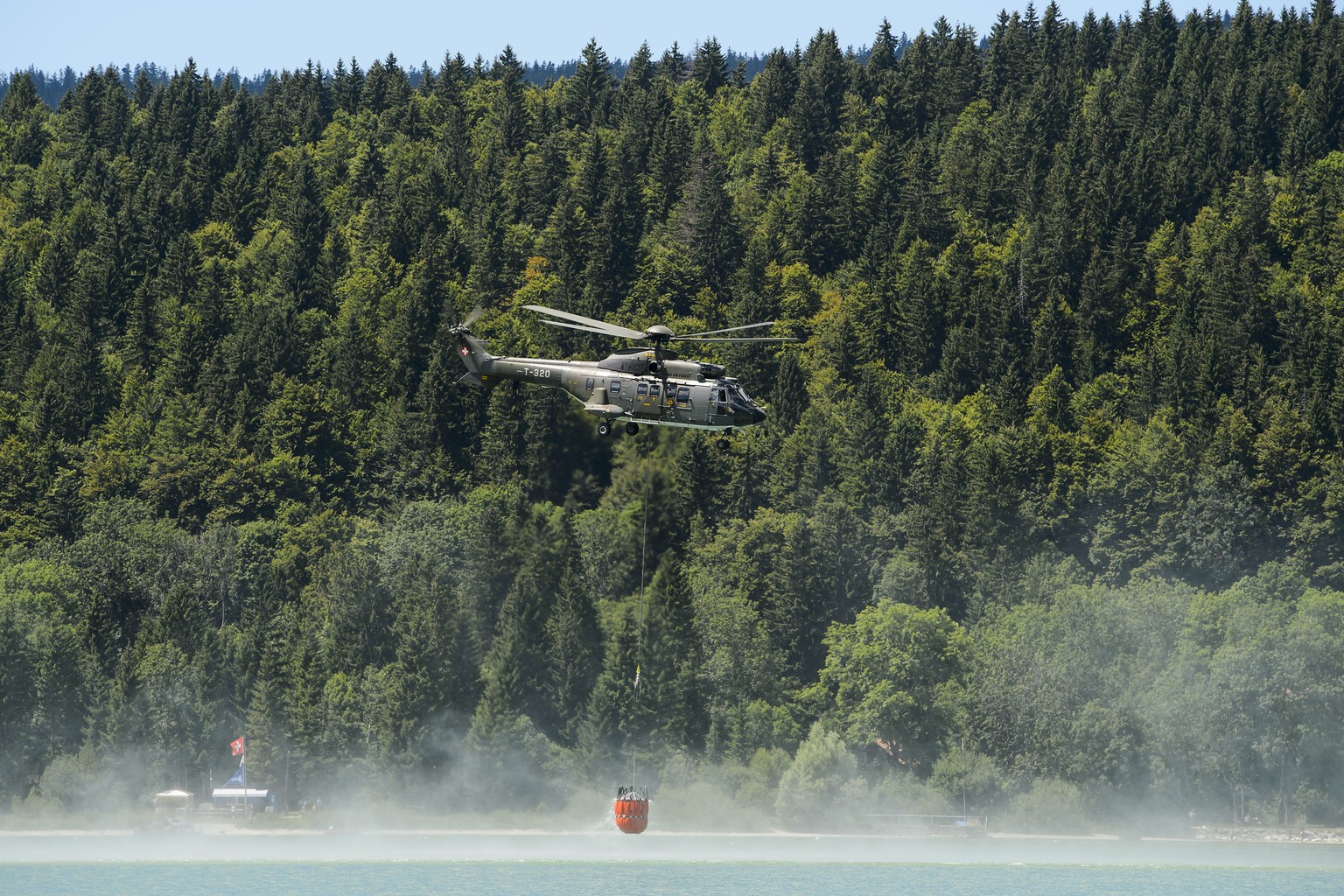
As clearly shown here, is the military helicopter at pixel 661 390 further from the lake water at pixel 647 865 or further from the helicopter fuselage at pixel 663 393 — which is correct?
the lake water at pixel 647 865

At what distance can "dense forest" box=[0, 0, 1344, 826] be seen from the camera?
11506 cm

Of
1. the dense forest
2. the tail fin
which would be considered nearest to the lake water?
the dense forest

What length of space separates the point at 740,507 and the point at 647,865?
3107 centimetres

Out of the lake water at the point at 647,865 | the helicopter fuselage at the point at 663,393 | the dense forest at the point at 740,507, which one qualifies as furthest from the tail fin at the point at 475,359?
the lake water at the point at 647,865

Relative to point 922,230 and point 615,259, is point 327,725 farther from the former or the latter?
point 922,230

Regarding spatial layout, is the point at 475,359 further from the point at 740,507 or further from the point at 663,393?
the point at 740,507

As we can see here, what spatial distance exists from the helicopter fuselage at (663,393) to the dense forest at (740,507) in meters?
22.7

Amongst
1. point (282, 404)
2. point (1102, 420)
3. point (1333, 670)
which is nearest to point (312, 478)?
point (282, 404)

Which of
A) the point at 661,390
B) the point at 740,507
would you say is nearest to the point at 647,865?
the point at 740,507

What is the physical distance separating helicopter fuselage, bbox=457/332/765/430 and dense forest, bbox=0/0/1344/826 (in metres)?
22.7

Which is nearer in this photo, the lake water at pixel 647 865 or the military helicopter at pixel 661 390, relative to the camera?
the military helicopter at pixel 661 390

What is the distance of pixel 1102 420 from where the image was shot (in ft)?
522

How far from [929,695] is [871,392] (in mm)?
40165

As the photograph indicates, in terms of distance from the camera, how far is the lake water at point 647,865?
98.6m
